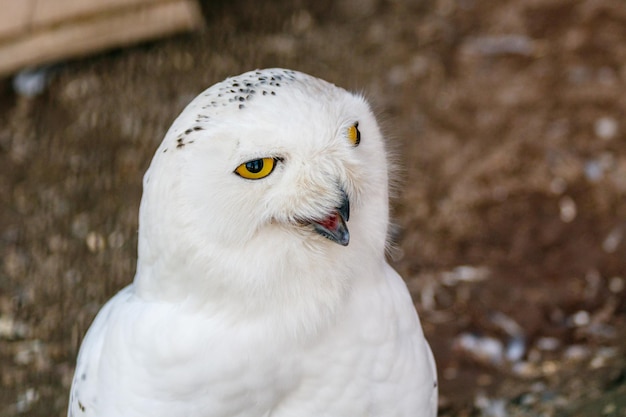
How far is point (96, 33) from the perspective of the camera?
5.42 meters

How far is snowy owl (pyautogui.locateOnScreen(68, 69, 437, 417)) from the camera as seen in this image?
1.95m

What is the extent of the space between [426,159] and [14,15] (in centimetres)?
237

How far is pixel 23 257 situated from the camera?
444 centimetres

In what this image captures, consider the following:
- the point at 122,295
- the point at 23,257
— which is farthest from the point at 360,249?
the point at 23,257

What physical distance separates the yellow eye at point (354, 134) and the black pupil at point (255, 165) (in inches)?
9.0

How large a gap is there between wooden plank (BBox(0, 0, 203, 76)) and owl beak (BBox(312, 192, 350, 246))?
3.73 meters

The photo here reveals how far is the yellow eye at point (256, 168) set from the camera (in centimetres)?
191

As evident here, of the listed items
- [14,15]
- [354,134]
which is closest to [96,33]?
[14,15]

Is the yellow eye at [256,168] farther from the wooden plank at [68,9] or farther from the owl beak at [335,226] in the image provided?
the wooden plank at [68,9]

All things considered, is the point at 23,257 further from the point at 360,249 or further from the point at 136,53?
the point at 360,249

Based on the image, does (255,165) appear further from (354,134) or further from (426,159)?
(426,159)

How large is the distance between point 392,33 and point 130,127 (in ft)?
5.82

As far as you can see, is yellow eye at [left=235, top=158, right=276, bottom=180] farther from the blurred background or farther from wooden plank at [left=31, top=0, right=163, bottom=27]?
wooden plank at [left=31, top=0, right=163, bottom=27]

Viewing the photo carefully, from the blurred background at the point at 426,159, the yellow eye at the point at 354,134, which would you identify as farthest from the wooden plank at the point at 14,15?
the yellow eye at the point at 354,134
